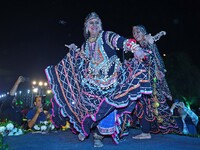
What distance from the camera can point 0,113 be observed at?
201 inches

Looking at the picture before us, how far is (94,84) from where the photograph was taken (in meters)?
3.49

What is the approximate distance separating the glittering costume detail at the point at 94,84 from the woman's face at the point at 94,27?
0.17 m

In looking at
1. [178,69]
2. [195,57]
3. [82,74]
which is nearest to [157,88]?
[82,74]

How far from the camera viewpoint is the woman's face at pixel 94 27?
3.81 m

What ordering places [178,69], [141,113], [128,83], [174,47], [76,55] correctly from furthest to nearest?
[178,69], [174,47], [141,113], [76,55], [128,83]

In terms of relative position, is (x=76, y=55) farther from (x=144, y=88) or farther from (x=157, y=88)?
(x=157, y=88)

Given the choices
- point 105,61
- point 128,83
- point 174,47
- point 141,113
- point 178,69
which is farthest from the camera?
point 178,69

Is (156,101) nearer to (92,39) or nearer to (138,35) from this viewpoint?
(138,35)

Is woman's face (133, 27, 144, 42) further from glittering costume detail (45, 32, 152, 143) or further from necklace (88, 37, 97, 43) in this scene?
necklace (88, 37, 97, 43)

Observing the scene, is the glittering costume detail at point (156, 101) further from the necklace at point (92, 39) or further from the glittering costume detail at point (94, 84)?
the necklace at point (92, 39)

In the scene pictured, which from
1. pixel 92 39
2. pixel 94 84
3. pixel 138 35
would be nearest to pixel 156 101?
pixel 138 35

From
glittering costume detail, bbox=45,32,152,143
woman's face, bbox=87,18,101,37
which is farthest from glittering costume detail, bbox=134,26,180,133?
woman's face, bbox=87,18,101,37

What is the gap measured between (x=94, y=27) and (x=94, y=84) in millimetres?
1010

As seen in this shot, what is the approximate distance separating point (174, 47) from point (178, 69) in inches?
201
